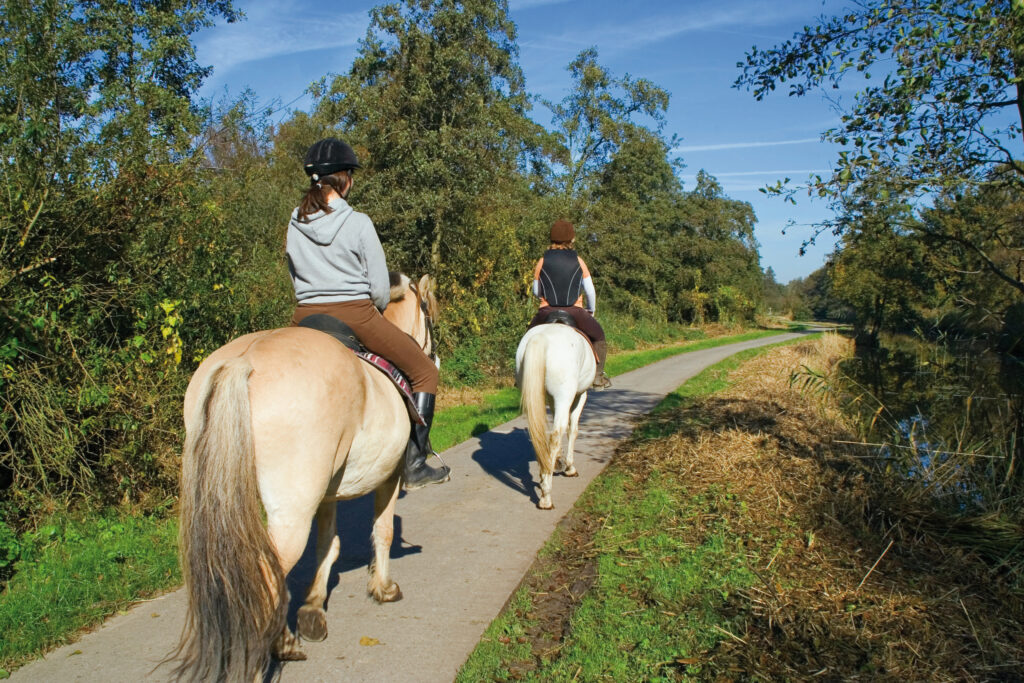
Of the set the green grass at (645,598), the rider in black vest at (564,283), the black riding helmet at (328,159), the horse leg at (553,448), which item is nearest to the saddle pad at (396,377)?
the black riding helmet at (328,159)

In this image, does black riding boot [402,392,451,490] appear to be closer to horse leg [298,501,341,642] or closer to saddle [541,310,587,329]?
horse leg [298,501,341,642]

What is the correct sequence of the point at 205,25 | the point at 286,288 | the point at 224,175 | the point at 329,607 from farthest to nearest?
1. the point at 205,25
2. the point at 286,288
3. the point at 224,175
4. the point at 329,607

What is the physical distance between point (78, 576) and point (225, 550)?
2.63 metres

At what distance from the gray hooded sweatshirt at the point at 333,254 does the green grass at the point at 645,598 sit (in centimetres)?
228

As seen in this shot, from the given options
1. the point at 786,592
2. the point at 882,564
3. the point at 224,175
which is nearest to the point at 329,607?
the point at 786,592

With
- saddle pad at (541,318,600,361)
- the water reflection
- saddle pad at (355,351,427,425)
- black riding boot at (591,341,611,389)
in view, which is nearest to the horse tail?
saddle pad at (541,318,600,361)

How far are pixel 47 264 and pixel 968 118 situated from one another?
26.1ft

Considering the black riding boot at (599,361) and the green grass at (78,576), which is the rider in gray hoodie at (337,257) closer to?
the green grass at (78,576)

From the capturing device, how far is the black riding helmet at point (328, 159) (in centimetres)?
398

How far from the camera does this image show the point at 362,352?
407 cm

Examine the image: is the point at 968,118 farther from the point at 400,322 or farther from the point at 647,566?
the point at 400,322

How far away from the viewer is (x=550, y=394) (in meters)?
7.08

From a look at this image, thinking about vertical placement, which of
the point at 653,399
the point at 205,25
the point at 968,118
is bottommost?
the point at 653,399

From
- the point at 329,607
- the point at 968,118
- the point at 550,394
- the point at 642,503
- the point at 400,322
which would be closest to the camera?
the point at 329,607
